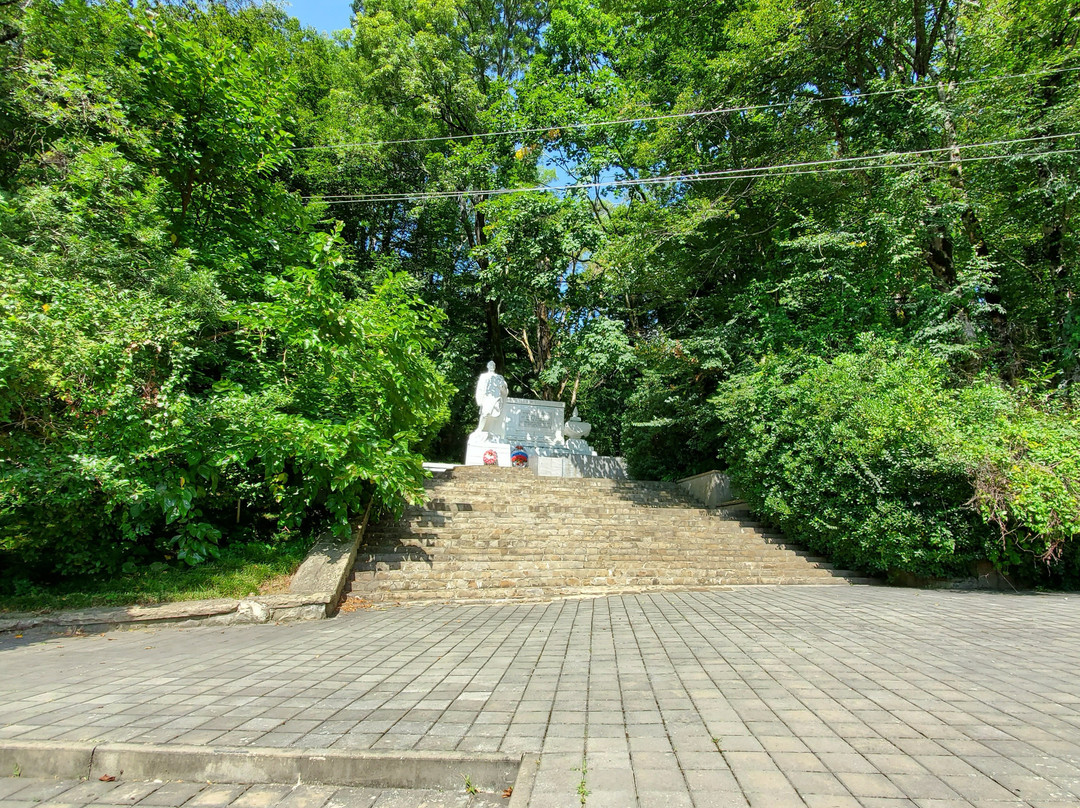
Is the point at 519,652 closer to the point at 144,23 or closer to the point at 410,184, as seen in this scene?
the point at 144,23

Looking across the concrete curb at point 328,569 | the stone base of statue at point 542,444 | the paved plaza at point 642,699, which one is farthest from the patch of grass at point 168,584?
the stone base of statue at point 542,444

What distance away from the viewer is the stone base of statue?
58.0 ft

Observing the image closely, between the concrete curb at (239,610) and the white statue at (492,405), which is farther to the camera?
the white statue at (492,405)

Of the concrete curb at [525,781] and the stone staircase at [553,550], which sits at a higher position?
the concrete curb at [525,781]

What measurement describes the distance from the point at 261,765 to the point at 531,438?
52.7 ft

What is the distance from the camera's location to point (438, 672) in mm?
4207

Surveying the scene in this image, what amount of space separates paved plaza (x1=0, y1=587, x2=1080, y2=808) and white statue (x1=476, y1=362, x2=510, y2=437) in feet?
40.6

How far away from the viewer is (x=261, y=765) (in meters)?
2.67

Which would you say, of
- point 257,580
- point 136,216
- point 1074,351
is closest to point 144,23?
point 136,216

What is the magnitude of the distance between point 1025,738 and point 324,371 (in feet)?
25.8

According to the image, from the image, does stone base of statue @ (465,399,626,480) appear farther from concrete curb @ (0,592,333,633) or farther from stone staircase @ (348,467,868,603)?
concrete curb @ (0,592,333,633)

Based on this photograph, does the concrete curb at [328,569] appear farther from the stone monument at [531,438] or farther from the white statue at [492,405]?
the white statue at [492,405]

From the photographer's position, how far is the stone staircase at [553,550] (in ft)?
26.5

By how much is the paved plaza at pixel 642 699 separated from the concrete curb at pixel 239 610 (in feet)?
0.70
